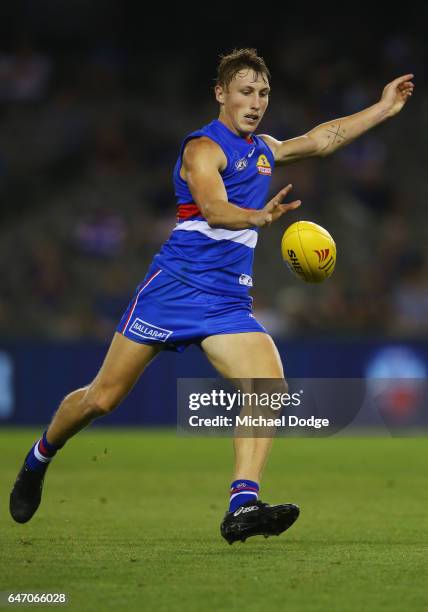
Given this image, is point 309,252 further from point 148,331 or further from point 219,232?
point 148,331

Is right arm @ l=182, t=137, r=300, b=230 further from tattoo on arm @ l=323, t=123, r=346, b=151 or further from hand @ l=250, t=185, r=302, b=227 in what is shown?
tattoo on arm @ l=323, t=123, r=346, b=151

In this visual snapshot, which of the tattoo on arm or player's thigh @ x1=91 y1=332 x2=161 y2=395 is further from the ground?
the tattoo on arm

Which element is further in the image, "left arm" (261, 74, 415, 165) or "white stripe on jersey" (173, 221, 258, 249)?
"left arm" (261, 74, 415, 165)

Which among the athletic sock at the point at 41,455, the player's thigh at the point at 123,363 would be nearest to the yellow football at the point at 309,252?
the player's thigh at the point at 123,363

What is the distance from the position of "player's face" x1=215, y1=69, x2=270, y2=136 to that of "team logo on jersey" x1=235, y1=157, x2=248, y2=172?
0.17m

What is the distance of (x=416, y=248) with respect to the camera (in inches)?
789

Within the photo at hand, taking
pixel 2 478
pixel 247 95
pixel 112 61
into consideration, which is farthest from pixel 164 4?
pixel 247 95

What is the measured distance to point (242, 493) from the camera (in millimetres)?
6707

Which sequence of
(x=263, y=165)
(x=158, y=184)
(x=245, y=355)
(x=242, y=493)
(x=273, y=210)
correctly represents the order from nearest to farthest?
(x=273, y=210) < (x=242, y=493) < (x=245, y=355) < (x=263, y=165) < (x=158, y=184)

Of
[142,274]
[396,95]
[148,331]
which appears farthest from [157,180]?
[148,331]

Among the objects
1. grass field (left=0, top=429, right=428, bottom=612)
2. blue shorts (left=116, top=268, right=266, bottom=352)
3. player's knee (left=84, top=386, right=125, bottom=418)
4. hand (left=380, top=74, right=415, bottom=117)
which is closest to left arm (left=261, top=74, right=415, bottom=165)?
hand (left=380, top=74, right=415, bottom=117)

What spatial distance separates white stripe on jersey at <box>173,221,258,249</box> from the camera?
712cm

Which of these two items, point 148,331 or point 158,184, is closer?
point 148,331

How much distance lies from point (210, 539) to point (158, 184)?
1539 centimetres
